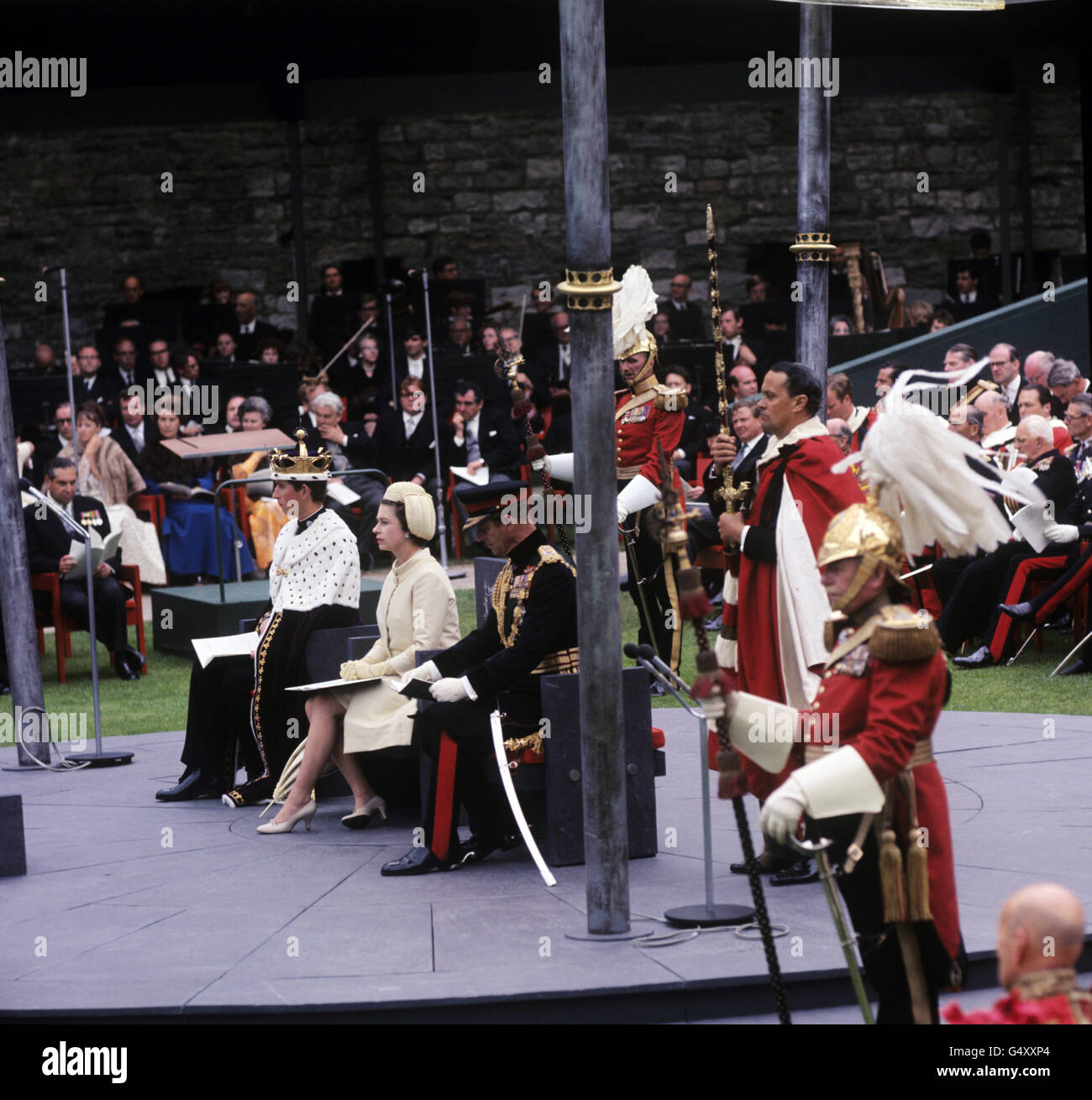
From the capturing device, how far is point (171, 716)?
10.6m

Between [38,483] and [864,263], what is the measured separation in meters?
9.76

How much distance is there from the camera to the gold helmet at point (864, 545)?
4.12m

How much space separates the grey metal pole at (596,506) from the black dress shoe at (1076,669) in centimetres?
531

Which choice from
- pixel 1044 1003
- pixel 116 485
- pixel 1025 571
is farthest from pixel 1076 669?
pixel 1044 1003

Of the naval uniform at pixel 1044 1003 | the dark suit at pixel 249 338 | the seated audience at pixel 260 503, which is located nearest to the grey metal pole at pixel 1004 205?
the dark suit at pixel 249 338

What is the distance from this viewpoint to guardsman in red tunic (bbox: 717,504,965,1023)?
4.01 meters

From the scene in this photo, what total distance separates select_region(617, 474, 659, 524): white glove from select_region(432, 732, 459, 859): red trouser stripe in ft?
8.99

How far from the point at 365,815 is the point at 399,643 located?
0.72 metres

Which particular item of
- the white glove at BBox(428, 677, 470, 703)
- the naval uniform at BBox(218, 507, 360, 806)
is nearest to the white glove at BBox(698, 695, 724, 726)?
the white glove at BBox(428, 677, 470, 703)

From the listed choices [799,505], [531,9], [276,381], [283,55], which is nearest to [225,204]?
[283,55]

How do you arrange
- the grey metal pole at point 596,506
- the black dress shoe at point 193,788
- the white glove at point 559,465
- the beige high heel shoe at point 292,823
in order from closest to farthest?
the grey metal pole at point 596,506 → the white glove at point 559,465 → the beige high heel shoe at point 292,823 → the black dress shoe at point 193,788

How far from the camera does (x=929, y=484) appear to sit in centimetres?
430

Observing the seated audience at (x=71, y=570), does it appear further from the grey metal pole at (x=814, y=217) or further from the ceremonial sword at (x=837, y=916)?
the ceremonial sword at (x=837, y=916)
